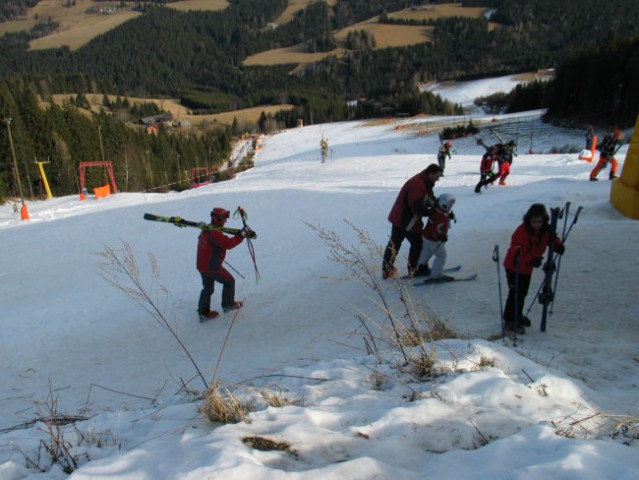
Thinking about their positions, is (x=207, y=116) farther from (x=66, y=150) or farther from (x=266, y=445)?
(x=266, y=445)

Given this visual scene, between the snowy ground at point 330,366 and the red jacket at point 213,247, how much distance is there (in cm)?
87

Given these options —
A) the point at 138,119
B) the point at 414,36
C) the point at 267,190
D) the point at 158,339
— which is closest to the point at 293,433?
the point at 158,339

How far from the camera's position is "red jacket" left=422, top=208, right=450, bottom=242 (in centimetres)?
655

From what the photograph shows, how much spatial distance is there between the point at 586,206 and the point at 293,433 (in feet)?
31.4

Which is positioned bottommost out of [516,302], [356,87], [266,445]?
Answer: [516,302]

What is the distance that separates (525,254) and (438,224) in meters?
1.71

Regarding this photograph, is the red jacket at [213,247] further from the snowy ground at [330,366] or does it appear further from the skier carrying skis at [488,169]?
the skier carrying skis at [488,169]

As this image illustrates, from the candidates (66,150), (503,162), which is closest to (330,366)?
(503,162)

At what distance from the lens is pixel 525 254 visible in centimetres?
500

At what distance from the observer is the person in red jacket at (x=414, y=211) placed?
667 cm

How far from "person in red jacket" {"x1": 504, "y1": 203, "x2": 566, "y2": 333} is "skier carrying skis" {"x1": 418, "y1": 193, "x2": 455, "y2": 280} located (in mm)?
1457

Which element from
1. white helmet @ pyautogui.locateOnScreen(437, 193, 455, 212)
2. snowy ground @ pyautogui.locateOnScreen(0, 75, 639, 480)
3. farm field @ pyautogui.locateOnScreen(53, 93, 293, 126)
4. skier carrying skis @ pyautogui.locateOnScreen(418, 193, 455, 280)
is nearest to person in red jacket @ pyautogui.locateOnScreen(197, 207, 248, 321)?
snowy ground @ pyautogui.locateOnScreen(0, 75, 639, 480)

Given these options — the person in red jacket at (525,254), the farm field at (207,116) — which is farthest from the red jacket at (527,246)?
the farm field at (207,116)

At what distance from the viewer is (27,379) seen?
5.73 meters
